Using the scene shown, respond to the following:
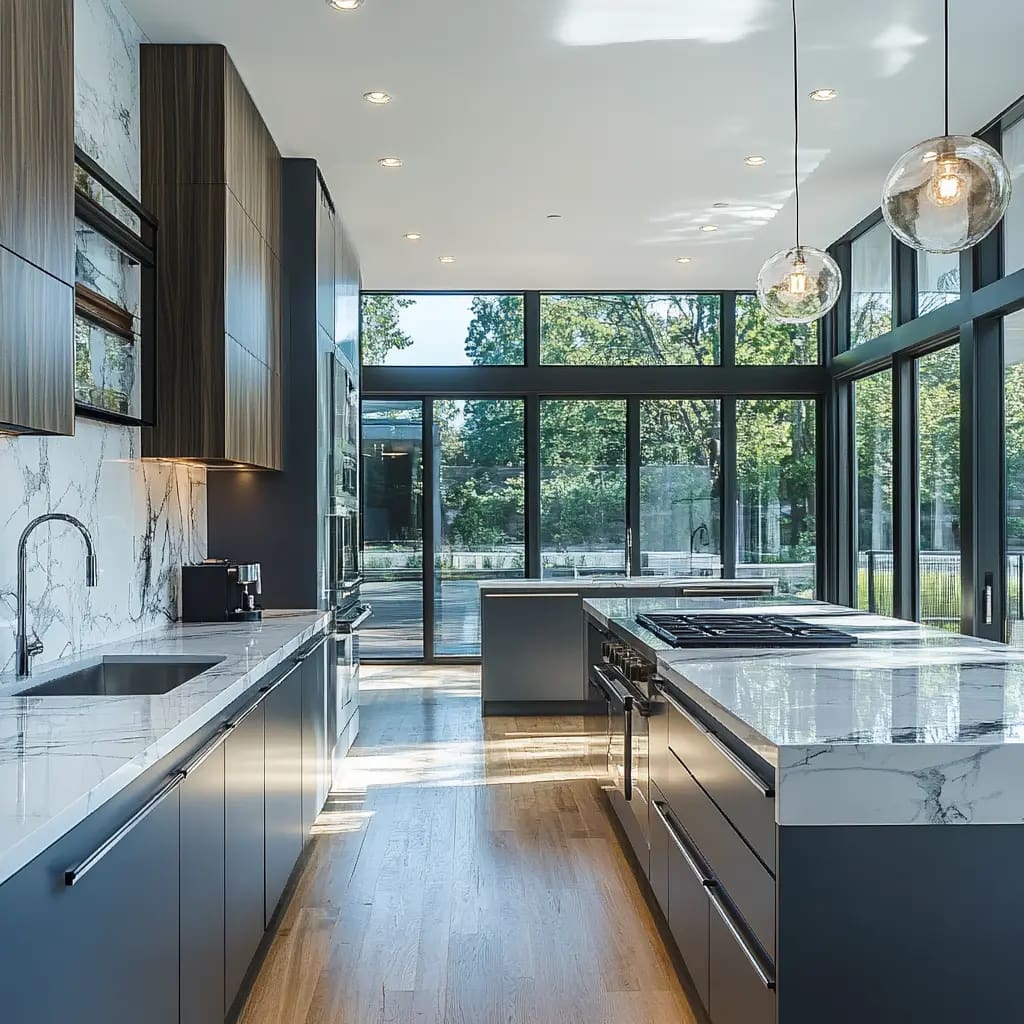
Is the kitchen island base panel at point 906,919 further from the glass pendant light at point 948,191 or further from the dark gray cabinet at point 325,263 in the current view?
the dark gray cabinet at point 325,263

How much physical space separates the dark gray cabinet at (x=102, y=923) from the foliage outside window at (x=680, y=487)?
21.8 feet

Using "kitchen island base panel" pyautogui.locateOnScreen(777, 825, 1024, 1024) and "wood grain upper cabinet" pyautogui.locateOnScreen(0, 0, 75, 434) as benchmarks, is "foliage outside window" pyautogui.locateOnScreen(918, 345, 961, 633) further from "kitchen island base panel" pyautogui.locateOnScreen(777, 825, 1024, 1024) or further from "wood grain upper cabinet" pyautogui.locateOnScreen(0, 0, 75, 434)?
"wood grain upper cabinet" pyautogui.locateOnScreen(0, 0, 75, 434)

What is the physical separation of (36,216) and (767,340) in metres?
6.89

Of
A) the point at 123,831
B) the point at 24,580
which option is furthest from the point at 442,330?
the point at 123,831

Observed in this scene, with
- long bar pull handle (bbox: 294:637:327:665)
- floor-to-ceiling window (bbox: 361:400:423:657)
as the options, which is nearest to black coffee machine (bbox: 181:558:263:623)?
long bar pull handle (bbox: 294:637:327:665)

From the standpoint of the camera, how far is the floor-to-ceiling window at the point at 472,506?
836cm

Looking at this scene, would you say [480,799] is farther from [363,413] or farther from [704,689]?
[363,413]

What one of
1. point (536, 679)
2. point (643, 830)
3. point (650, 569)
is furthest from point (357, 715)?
point (650, 569)

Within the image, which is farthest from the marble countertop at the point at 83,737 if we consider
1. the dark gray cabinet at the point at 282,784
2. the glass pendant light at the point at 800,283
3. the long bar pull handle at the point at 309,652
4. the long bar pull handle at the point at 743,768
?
the glass pendant light at the point at 800,283

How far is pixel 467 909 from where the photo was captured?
3.34m

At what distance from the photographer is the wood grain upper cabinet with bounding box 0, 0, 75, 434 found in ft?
6.69

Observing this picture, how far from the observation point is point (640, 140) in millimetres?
4895

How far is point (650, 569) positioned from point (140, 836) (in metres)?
6.81

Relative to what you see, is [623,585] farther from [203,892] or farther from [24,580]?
[203,892]
